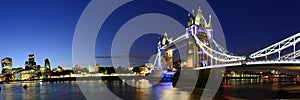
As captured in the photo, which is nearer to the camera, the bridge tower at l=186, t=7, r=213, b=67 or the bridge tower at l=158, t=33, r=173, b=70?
the bridge tower at l=186, t=7, r=213, b=67

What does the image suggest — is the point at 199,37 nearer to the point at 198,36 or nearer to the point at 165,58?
the point at 198,36

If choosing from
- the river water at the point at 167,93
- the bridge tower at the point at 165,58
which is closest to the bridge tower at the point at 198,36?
the river water at the point at 167,93

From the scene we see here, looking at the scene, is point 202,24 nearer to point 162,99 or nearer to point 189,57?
point 189,57

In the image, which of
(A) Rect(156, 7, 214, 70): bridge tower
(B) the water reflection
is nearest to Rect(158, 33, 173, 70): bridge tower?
(A) Rect(156, 7, 214, 70): bridge tower

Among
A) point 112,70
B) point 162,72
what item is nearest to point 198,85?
point 162,72

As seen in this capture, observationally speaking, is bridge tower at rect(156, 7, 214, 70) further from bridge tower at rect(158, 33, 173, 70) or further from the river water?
bridge tower at rect(158, 33, 173, 70)

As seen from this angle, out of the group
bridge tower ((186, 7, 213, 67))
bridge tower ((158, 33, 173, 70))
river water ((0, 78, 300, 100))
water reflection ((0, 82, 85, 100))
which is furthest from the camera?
bridge tower ((158, 33, 173, 70))

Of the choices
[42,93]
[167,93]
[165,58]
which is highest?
[165,58]

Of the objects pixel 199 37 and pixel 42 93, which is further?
pixel 199 37

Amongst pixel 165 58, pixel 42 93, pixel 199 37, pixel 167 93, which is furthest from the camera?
pixel 165 58

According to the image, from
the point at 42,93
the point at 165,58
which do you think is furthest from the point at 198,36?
the point at 42,93

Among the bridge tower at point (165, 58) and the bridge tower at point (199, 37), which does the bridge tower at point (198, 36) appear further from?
the bridge tower at point (165, 58)

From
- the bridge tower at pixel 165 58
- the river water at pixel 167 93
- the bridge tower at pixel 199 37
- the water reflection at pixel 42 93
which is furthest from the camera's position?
the bridge tower at pixel 165 58

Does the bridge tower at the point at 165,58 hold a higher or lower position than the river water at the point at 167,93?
higher
